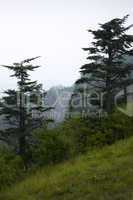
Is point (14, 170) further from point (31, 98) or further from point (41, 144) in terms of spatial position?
point (31, 98)

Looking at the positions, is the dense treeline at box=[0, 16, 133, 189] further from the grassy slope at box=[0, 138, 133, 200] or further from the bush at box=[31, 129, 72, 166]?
the grassy slope at box=[0, 138, 133, 200]

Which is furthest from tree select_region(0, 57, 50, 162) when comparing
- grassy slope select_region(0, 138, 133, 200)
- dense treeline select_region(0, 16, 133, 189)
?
grassy slope select_region(0, 138, 133, 200)

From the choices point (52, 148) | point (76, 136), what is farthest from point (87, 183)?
point (76, 136)

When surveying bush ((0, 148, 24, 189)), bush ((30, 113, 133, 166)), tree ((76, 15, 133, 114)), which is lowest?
bush ((0, 148, 24, 189))

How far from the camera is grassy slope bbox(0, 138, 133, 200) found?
15.0 meters

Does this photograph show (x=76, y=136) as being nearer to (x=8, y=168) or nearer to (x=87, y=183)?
(x=8, y=168)

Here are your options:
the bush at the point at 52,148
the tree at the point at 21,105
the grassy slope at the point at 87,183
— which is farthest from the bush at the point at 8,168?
the tree at the point at 21,105

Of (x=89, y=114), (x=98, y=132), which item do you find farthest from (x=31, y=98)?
(x=98, y=132)

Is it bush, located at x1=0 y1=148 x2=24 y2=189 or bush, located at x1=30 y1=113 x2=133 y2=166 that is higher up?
bush, located at x1=30 y1=113 x2=133 y2=166

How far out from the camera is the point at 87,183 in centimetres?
1648

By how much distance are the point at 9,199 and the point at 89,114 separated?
15.6m

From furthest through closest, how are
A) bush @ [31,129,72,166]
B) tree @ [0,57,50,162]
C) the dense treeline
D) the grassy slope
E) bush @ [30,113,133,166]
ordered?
tree @ [0,57,50,162] → the dense treeline → bush @ [30,113,133,166] → bush @ [31,129,72,166] → the grassy slope

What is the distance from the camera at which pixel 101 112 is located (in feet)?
105

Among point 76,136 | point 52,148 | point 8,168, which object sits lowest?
point 8,168
